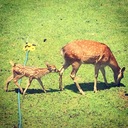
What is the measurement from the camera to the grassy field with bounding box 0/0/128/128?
845 cm

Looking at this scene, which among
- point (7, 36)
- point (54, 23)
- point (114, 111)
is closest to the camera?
point (114, 111)

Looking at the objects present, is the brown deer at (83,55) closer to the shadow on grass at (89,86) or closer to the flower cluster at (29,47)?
the shadow on grass at (89,86)

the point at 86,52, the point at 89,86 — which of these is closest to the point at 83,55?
the point at 86,52

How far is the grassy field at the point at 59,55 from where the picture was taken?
8.45 metres

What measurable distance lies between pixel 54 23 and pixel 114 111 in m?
6.77

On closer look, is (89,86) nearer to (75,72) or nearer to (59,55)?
(75,72)

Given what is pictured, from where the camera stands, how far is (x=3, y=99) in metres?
9.07

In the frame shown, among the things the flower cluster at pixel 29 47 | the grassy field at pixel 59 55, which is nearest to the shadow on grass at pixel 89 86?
the grassy field at pixel 59 55

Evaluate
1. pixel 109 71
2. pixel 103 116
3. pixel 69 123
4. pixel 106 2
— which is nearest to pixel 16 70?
pixel 69 123

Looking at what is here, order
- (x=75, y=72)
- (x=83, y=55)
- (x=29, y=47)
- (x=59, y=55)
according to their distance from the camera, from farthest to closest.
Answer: (x=29, y=47)
(x=59, y=55)
(x=75, y=72)
(x=83, y=55)

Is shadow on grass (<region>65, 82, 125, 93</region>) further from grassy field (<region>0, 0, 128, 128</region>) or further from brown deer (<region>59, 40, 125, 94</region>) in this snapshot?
brown deer (<region>59, 40, 125, 94</region>)

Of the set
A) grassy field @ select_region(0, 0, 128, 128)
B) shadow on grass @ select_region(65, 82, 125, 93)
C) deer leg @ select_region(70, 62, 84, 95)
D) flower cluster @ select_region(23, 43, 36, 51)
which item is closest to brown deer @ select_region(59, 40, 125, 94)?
deer leg @ select_region(70, 62, 84, 95)

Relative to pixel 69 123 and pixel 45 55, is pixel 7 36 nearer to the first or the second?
pixel 45 55

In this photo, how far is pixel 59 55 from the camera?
465 inches
